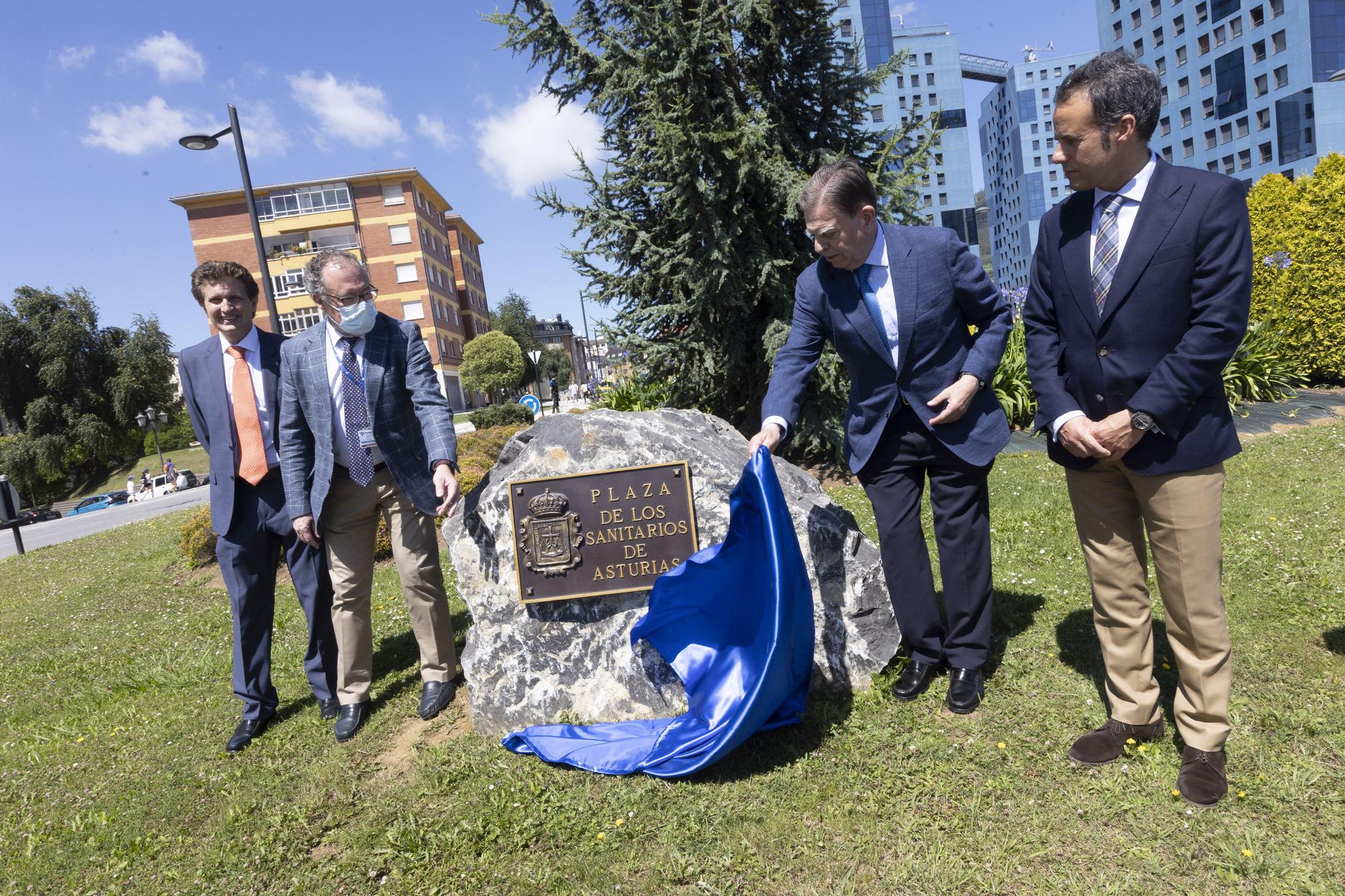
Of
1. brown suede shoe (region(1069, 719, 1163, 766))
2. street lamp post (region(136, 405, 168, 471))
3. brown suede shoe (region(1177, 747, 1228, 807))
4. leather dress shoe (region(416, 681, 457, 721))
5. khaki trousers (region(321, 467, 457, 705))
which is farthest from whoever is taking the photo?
street lamp post (region(136, 405, 168, 471))

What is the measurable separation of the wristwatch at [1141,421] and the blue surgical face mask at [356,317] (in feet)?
10.3

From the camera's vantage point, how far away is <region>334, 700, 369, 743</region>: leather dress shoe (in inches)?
147

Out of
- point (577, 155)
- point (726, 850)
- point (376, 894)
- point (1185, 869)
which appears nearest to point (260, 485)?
point (376, 894)

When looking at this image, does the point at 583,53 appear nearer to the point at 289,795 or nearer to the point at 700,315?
the point at 700,315

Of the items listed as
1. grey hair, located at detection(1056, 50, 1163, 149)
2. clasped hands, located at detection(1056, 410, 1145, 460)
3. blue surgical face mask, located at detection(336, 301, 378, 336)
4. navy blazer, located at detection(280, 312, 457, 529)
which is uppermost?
grey hair, located at detection(1056, 50, 1163, 149)

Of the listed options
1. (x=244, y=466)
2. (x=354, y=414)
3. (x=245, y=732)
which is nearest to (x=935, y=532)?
(x=354, y=414)

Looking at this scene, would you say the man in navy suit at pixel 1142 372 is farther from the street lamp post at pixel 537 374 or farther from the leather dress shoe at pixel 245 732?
the street lamp post at pixel 537 374

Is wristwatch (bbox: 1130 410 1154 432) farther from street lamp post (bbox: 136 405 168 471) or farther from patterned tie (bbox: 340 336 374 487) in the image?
street lamp post (bbox: 136 405 168 471)

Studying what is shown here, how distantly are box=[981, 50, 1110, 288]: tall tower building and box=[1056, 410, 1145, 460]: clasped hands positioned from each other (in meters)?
89.8

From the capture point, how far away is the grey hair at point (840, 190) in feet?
9.34

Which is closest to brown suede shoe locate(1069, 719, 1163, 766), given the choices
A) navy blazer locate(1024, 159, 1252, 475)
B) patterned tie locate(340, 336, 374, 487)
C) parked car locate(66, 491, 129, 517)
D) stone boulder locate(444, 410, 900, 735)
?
stone boulder locate(444, 410, 900, 735)

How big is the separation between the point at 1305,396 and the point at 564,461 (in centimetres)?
1173

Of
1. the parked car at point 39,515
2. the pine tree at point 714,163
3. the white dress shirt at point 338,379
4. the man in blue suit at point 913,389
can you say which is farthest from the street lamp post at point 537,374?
the parked car at point 39,515

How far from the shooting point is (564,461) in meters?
3.62
